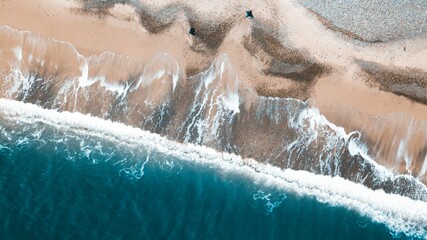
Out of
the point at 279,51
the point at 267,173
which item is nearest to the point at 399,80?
the point at 279,51

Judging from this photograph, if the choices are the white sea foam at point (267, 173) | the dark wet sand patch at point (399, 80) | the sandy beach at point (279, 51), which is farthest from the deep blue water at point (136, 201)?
the dark wet sand patch at point (399, 80)

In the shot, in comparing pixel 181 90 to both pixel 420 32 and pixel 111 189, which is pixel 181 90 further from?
pixel 420 32

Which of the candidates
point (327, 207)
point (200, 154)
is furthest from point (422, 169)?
point (200, 154)

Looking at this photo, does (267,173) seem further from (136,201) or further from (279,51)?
(136,201)

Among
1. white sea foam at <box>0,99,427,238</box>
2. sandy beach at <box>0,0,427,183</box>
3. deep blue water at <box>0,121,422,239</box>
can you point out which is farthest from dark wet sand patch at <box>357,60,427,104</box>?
deep blue water at <box>0,121,422,239</box>

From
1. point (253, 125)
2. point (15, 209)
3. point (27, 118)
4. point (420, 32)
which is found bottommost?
point (15, 209)

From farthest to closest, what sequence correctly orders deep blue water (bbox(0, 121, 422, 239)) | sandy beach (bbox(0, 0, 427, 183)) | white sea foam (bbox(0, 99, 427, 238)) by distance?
sandy beach (bbox(0, 0, 427, 183)), white sea foam (bbox(0, 99, 427, 238)), deep blue water (bbox(0, 121, 422, 239))

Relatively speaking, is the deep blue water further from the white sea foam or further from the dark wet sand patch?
the dark wet sand patch
